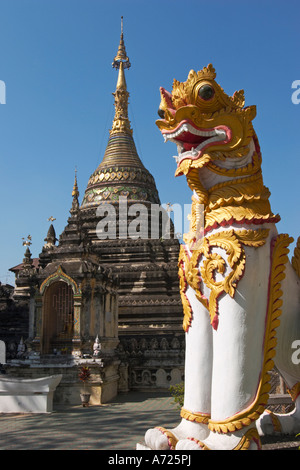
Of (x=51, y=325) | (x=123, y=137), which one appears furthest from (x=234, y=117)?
(x=123, y=137)

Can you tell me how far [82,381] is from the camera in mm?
15031

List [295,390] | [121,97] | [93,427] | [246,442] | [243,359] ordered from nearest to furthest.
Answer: [246,442] < [243,359] < [295,390] < [93,427] < [121,97]

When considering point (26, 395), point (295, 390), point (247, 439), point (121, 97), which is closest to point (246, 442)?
point (247, 439)

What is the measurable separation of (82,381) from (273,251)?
10938 millimetres

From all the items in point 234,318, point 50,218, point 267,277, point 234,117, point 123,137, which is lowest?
point 234,318

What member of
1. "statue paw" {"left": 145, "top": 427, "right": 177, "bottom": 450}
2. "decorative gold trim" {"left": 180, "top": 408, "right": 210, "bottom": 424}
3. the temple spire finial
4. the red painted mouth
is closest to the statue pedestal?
"statue paw" {"left": 145, "top": 427, "right": 177, "bottom": 450}

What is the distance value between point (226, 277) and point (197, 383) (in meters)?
1.47

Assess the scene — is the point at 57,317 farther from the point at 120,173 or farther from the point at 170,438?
the point at 120,173

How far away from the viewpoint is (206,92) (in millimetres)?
5875

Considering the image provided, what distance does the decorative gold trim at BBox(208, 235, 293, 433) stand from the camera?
17.1 feet

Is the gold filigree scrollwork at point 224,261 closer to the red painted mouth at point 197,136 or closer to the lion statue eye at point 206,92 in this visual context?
the red painted mouth at point 197,136

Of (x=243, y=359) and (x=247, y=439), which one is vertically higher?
(x=243, y=359)
